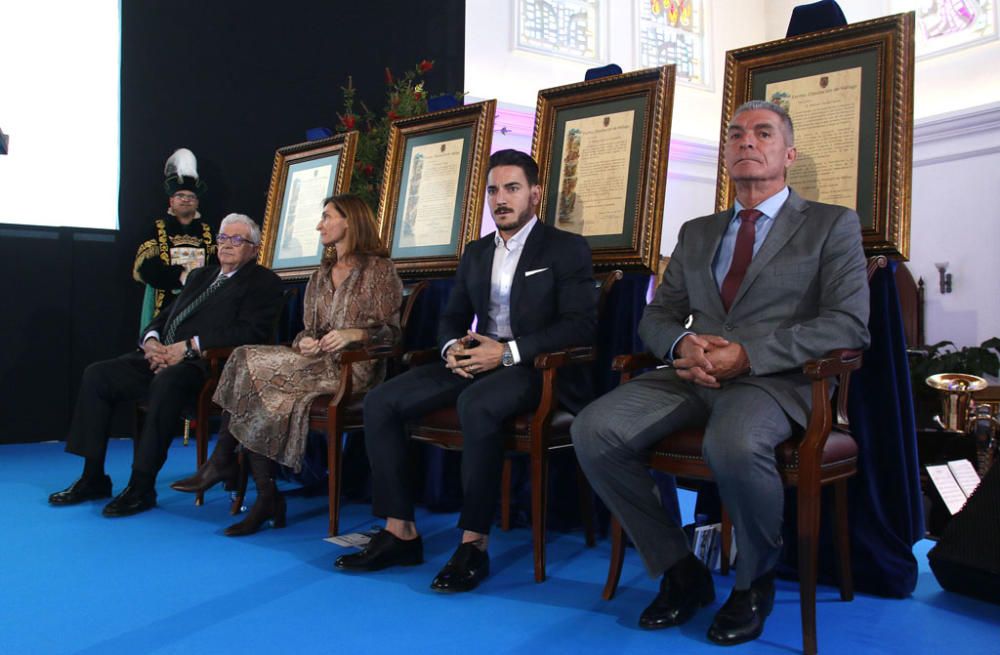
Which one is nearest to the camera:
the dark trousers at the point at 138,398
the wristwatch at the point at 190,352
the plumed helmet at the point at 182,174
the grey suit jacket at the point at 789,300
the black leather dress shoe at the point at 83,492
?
the grey suit jacket at the point at 789,300

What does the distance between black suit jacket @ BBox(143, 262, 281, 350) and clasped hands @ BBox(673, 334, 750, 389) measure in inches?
87.7

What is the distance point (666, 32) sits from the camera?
34.1 ft

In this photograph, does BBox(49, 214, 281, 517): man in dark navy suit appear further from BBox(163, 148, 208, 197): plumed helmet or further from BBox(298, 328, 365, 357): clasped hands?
BBox(163, 148, 208, 197): plumed helmet

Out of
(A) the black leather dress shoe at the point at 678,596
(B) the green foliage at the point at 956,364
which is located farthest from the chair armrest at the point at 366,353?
(B) the green foliage at the point at 956,364

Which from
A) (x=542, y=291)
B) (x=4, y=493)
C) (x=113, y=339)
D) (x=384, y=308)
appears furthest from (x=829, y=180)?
(x=113, y=339)

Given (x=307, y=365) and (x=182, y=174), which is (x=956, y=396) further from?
(x=182, y=174)

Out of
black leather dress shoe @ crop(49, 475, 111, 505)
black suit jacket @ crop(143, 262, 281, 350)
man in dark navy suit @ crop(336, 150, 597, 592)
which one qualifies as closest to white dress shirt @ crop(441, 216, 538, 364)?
man in dark navy suit @ crop(336, 150, 597, 592)

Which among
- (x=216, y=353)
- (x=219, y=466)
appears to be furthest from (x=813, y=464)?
(x=216, y=353)

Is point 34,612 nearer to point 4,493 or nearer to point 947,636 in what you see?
point 4,493

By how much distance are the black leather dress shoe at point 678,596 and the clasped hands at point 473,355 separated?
0.91 m

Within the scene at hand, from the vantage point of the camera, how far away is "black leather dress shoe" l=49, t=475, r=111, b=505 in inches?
148

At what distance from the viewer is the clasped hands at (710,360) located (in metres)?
2.25

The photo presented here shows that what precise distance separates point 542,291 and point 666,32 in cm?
841

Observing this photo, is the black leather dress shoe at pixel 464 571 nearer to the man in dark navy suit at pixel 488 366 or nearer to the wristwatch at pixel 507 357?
the man in dark navy suit at pixel 488 366
